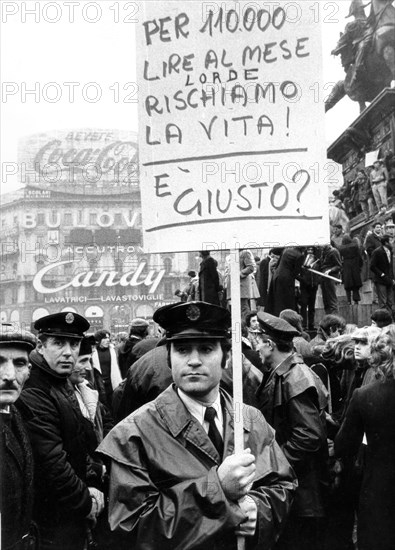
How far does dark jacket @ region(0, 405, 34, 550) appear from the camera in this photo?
120 inches

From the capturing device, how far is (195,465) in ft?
9.07

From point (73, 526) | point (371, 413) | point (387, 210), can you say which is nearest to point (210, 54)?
point (371, 413)

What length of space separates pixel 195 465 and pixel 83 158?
27665mm

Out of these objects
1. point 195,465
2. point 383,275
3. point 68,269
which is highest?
point 68,269

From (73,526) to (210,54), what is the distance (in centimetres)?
211

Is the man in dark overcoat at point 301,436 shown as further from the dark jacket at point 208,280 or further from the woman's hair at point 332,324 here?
the dark jacket at point 208,280

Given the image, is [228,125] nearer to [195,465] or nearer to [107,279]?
[195,465]

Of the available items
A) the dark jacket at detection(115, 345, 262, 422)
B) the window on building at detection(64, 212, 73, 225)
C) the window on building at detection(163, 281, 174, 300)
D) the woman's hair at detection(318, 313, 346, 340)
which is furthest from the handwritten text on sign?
the window on building at detection(64, 212, 73, 225)

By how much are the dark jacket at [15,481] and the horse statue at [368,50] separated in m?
18.4

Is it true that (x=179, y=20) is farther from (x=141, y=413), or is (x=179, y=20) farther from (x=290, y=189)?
(x=141, y=413)

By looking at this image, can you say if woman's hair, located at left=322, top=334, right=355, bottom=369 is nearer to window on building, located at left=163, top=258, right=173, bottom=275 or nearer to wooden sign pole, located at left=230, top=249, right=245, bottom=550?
wooden sign pole, located at left=230, top=249, right=245, bottom=550

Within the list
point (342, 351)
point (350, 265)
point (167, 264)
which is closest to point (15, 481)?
point (342, 351)

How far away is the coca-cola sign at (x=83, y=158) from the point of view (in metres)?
27.6

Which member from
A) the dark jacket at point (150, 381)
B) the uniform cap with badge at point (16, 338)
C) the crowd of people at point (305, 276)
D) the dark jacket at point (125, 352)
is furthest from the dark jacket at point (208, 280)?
the uniform cap with badge at point (16, 338)
